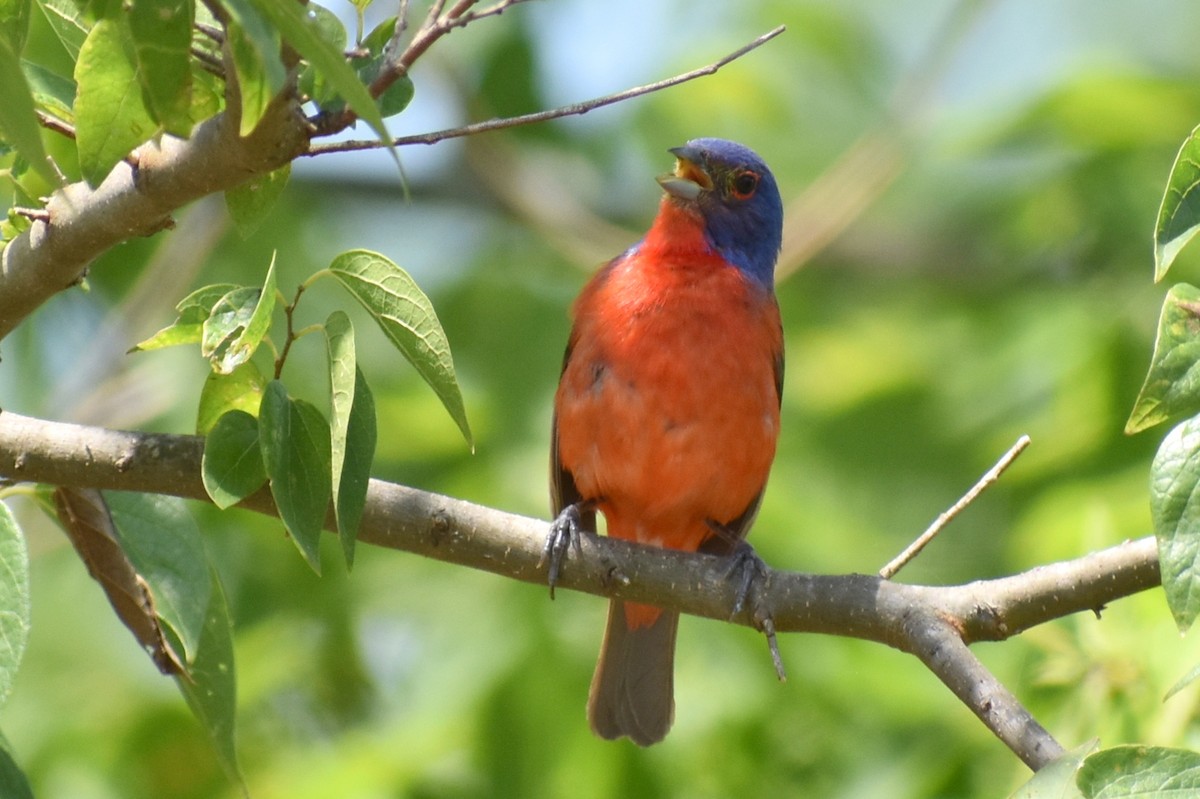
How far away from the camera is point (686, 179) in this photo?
21.2 ft

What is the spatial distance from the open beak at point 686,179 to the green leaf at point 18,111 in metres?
4.25

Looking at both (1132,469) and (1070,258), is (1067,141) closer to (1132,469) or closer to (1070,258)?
(1070,258)

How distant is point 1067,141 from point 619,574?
4577 mm

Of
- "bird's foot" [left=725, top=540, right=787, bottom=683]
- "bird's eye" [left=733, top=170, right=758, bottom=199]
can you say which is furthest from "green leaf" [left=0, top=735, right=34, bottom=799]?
"bird's eye" [left=733, top=170, right=758, bottom=199]

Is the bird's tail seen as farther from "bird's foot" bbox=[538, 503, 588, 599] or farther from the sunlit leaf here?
the sunlit leaf

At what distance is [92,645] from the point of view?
28.7 ft

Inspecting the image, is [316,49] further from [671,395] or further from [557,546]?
[671,395]

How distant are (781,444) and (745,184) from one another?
1991 millimetres

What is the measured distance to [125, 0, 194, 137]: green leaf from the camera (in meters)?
2.23

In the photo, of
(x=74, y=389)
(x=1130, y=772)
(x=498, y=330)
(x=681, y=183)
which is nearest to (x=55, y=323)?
(x=74, y=389)

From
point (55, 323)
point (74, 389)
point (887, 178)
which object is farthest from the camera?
point (55, 323)

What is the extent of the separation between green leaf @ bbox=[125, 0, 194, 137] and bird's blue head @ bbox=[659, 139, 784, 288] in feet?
A: 13.0

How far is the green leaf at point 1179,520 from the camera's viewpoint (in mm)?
2512

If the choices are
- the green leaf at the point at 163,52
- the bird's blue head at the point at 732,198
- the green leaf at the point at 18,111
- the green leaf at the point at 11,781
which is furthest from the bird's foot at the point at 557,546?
the bird's blue head at the point at 732,198
